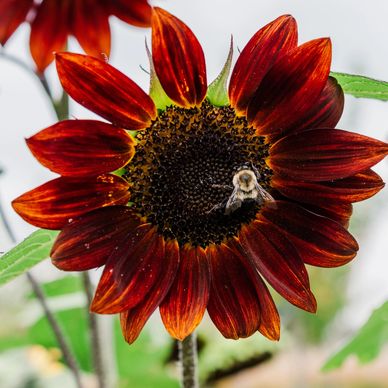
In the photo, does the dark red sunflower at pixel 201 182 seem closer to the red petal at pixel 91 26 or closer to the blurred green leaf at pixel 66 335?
the red petal at pixel 91 26

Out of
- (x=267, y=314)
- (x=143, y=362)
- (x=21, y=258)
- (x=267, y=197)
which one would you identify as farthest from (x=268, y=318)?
(x=143, y=362)

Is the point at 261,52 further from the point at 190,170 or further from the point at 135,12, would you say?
the point at 135,12

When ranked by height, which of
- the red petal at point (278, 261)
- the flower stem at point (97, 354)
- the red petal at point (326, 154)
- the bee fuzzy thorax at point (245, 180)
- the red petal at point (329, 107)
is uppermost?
the red petal at point (329, 107)

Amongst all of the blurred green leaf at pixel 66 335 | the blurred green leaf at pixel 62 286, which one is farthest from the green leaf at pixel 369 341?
the blurred green leaf at pixel 66 335

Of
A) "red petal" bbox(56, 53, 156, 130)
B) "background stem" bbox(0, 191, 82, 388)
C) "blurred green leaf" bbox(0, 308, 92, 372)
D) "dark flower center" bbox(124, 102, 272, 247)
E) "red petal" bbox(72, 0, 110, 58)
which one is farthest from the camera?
"blurred green leaf" bbox(0, 308, 92, 372)

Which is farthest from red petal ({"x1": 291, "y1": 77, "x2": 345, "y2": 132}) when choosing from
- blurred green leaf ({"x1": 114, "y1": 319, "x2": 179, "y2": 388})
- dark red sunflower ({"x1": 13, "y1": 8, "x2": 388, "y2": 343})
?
blurred green leaf ({"x1": 114, "y1": 319, "x2": 179, "y2": 388})

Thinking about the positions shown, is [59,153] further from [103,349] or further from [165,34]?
[103,349]

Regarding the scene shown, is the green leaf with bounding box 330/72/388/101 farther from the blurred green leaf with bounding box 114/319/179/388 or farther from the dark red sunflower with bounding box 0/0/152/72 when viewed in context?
the blurred green leaf with bounding box 114/319/179/388
